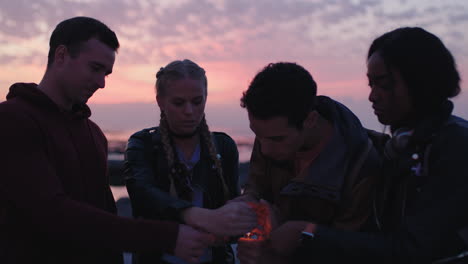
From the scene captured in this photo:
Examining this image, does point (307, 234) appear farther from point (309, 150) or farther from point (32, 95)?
point (32, 95)

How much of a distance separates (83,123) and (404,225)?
246 cm

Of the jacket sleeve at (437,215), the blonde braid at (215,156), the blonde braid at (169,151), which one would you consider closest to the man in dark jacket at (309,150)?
the jacket sleeve at (437,215)

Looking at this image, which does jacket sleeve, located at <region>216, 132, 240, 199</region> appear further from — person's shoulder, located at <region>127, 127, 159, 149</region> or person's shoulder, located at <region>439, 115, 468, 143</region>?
person's shoulder, located at <region>439, 115, 468, 143</region>

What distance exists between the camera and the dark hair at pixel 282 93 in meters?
2.18

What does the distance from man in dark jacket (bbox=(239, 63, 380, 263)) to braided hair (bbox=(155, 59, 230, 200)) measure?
0.66 m

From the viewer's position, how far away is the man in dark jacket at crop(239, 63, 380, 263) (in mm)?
1978

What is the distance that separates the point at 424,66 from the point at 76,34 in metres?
2.46

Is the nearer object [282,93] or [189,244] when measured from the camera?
[282,93]

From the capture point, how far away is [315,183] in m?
2.05

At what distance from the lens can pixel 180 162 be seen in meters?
2.82

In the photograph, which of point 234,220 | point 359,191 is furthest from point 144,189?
point 359,191

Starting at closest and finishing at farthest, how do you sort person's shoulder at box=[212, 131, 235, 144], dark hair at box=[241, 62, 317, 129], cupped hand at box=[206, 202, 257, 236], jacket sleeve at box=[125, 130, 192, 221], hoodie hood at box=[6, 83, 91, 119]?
dark hair at box=[241, 62, 317, 129], cupped hand at box=[206, 202, 257, 236], hoodie hood at box=[6, 83, 91, 119], jacket sleeve at box=[125, 130, 192, 221], person's shoulder at box=[212, 131, 235, 144]

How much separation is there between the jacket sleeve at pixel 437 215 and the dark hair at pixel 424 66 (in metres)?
0.31

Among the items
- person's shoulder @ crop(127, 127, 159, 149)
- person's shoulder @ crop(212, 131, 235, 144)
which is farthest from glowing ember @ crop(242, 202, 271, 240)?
person's shoulder @ crop(127, 127, 159, 149)
